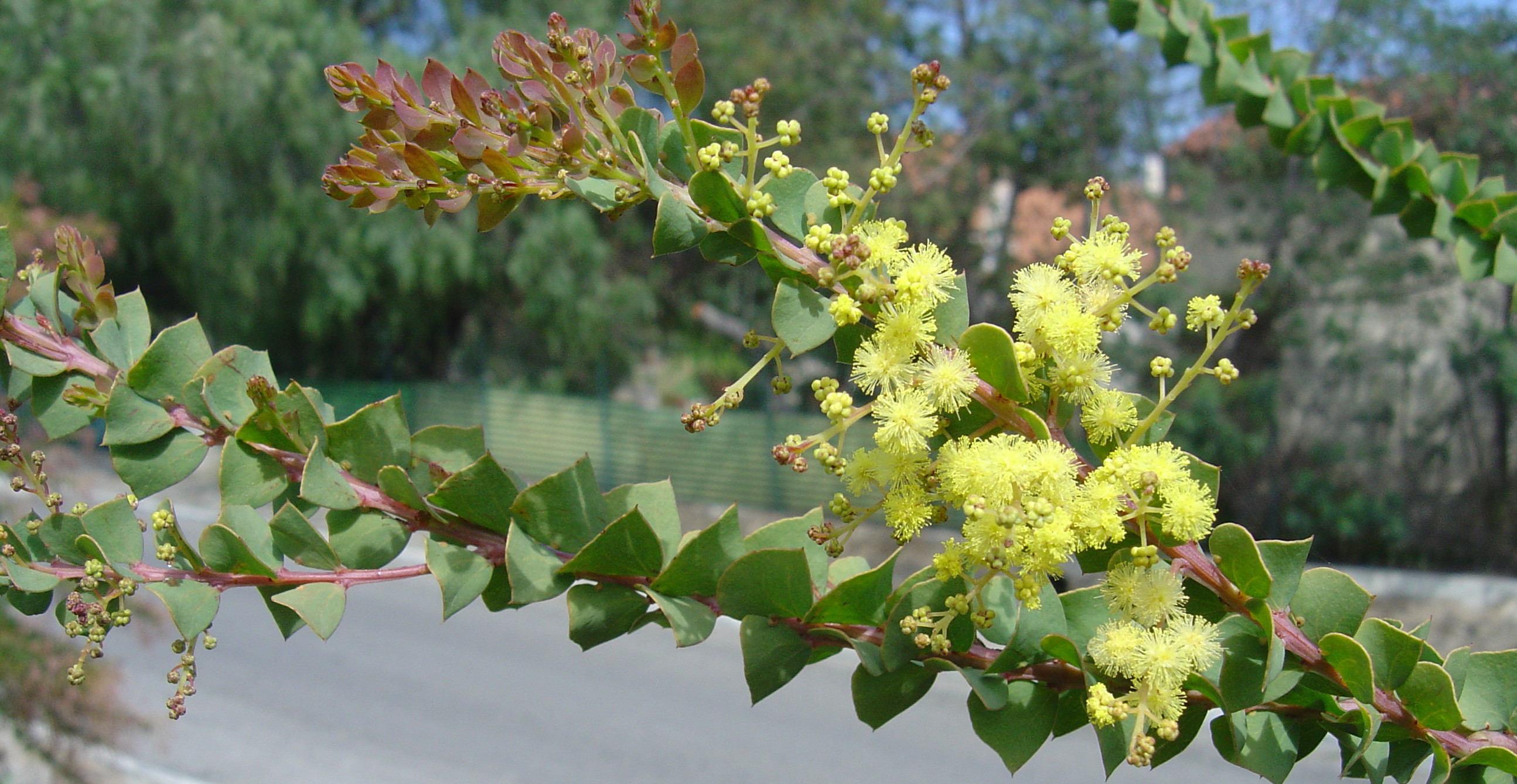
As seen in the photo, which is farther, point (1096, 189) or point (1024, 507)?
point (1096, 189)

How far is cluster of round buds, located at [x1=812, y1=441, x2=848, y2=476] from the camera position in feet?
2.09

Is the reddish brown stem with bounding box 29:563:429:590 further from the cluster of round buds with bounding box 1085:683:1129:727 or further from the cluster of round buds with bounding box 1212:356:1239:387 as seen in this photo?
the cluster of round buds with bounding box 1212:356:1239:387

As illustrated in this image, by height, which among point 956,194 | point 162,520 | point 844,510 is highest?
point 844,510

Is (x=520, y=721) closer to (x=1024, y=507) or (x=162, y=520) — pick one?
(x=162, y=520)

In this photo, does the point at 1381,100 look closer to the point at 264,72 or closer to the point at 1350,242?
the point at 1350,242

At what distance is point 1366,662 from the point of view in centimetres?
64

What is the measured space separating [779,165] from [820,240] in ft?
0.25

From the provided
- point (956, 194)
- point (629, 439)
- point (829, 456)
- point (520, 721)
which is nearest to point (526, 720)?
point (520, 721)

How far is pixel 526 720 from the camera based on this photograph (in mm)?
4801

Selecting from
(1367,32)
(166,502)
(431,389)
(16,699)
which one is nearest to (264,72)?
(431,389)

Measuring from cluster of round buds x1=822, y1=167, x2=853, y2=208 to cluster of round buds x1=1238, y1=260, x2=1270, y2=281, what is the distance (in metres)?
0.26

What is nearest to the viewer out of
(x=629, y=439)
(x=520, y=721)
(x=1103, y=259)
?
(x=1103, y=259)

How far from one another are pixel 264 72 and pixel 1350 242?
781cm

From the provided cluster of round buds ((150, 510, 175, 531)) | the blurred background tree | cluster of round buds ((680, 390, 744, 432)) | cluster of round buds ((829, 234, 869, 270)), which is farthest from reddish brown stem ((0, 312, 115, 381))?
the blurred background tree
